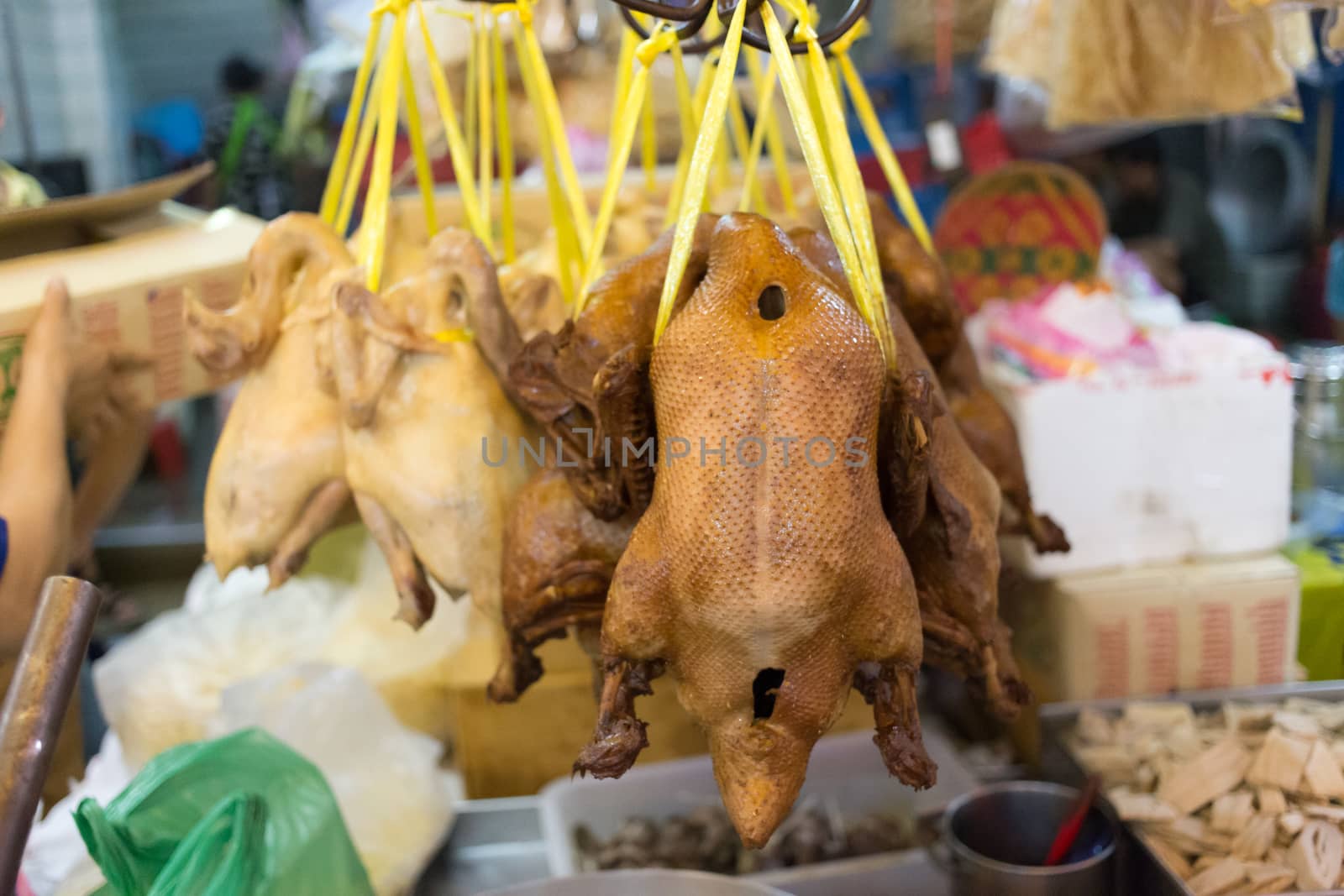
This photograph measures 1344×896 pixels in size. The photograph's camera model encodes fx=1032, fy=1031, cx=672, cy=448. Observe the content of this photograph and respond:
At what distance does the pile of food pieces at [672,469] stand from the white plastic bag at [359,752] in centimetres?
54

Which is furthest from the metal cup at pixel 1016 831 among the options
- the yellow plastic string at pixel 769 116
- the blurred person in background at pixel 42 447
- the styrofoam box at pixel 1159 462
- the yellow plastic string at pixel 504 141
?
the blurred person in background at pixel 42 447

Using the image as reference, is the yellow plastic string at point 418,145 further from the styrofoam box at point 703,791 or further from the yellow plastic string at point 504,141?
the styrofoam box at point 703,791

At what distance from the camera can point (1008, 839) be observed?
1.56 metres

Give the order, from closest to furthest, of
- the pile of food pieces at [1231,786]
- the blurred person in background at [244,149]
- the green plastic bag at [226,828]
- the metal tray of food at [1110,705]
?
the green plastic bag at [226,828], the pile of food pieces at [1231,786], the metal tray of food at [1110,705], the blurred person in background at [244,149]

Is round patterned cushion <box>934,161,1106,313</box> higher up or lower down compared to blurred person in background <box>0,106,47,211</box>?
lower down

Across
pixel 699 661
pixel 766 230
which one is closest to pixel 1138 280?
pixel 766 230

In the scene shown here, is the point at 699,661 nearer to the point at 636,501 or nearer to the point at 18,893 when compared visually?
the point at 636,501

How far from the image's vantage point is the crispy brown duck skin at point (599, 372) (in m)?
0.91

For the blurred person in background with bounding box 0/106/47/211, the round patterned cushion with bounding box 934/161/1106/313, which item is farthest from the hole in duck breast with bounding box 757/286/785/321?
the blurred person in background with bounding box 0/106/47/211

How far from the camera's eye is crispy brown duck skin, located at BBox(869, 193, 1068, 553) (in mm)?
1146

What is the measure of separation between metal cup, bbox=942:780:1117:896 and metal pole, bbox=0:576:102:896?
3.62 ft

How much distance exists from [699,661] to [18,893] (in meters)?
1.08

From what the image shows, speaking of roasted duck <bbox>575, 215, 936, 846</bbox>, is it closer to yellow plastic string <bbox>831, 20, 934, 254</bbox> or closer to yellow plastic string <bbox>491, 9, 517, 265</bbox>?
yellow plastic string <bbox>831, 20, 934, 254</bbox>

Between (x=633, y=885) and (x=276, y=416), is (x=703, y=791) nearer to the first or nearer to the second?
(x=633, y=885)
